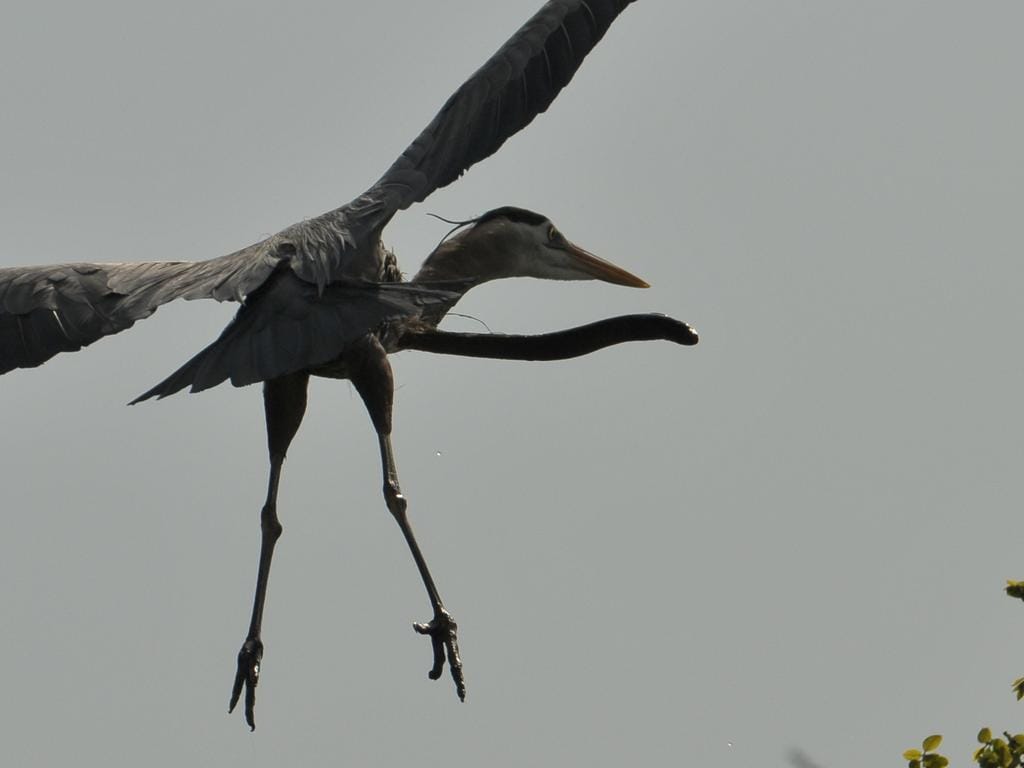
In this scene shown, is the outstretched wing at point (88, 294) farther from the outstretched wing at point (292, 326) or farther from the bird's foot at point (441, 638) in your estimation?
the bird's foot at point (441, 638)

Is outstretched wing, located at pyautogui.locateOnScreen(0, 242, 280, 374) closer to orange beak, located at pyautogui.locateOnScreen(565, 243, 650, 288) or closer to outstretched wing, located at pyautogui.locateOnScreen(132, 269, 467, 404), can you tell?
outstretched wing, located at pyautogui.locateOnScreen(132, 269, 467, 404)

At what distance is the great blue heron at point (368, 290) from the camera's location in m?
6.59

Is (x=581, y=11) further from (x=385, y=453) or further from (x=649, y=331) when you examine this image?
(x=385, y=453)

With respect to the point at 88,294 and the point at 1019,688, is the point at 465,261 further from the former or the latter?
the point at 1019,688

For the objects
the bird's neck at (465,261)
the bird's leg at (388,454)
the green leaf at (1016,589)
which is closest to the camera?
the green leaf at (1016,589)

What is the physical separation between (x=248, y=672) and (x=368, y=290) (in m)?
1.40

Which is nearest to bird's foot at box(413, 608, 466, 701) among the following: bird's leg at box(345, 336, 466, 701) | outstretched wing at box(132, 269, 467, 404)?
bird's leg at box(345, 336, 466, 701)

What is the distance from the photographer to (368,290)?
6746 millimetres

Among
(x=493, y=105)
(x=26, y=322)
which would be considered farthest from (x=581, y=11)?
(x=26, y=322)

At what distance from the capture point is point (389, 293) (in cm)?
673

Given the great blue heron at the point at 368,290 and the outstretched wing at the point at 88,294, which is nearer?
the great blue heron at the point at 368,290

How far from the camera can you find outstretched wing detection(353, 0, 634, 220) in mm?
7453

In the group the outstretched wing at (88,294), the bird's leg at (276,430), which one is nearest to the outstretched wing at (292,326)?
the outstretched wing at (88,294)

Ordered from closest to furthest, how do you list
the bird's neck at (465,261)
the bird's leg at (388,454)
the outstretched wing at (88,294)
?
the outstretched wing at (88,294), the bird's leg at (388,454), the bird's neck at (465,261)
